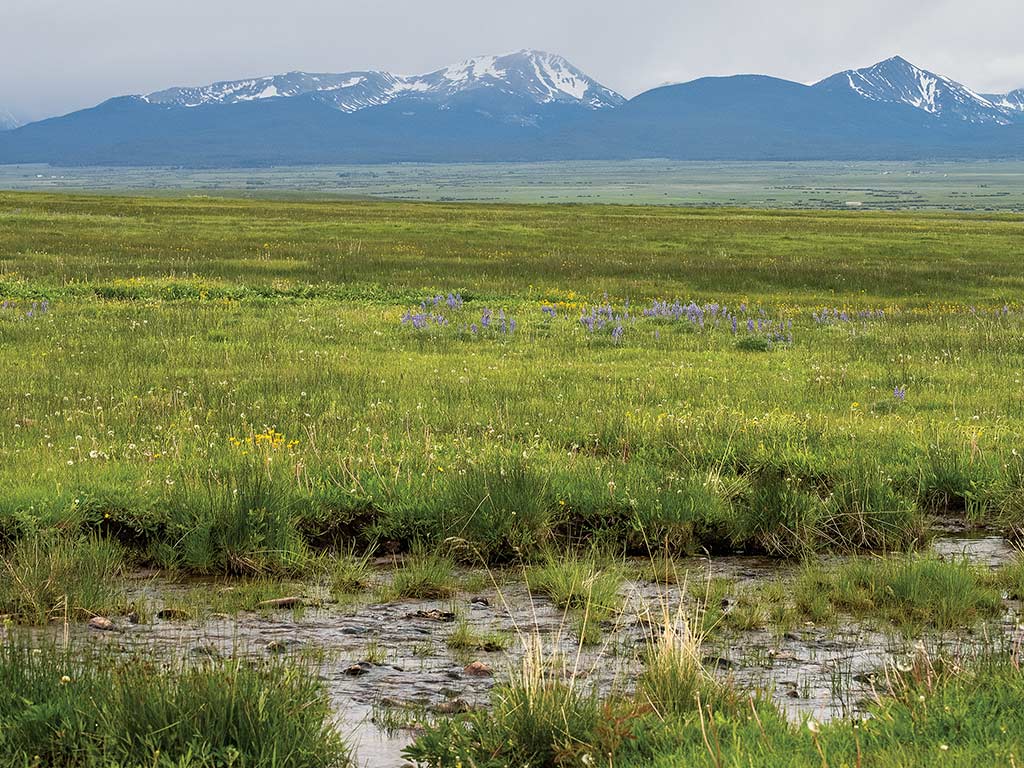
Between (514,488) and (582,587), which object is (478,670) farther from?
(514,488)

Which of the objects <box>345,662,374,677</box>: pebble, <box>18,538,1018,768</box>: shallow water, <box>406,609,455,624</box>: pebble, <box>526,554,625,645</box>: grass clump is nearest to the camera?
<box>18,538,1018,768</box>: shallow water

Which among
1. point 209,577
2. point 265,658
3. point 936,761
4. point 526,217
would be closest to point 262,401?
point 209,577

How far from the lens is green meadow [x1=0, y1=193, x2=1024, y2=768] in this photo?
484 cm

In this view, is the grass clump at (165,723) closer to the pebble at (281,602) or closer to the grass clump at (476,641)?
the grass clump at (476,641)

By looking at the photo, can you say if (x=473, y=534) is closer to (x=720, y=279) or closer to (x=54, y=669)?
(x=54, y=669)

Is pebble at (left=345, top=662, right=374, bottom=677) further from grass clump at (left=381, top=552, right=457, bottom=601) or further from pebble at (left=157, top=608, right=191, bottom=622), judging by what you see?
pebble at (left=157, top=608, right=191, bottom=622)

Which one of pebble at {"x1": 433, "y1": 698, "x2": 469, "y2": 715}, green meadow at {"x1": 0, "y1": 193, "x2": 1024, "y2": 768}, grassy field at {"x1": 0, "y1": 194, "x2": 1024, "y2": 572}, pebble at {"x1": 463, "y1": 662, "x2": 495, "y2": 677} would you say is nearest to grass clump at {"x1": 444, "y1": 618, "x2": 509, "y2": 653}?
green meadow at {"x1": 0, "y1": 193, "x2": 1024, "y2": 768}

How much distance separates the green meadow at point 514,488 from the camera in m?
4.84

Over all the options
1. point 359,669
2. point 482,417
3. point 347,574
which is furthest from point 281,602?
point 482,417

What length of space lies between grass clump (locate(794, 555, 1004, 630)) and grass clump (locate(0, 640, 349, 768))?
3846mm

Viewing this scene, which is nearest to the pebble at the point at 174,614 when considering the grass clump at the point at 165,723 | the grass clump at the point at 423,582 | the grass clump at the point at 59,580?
the grass clump at the point at 59,580

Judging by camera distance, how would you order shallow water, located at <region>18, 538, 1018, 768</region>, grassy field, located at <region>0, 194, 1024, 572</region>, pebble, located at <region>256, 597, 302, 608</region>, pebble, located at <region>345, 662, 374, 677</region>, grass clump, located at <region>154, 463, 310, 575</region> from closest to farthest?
shallow water, located at <region>18, 538, 1018, 768</region> < pebble, located at <region>345, 662, 374, 677</region> < pebble, located at <region>256, 597, 302, 608</region> < grass clump, located at <region>154, 463, 310, 575</region> < grassy field, located at <region>0, 194, 1024, 572</region>

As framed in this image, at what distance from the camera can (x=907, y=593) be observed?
730cm

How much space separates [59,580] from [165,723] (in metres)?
2.87
